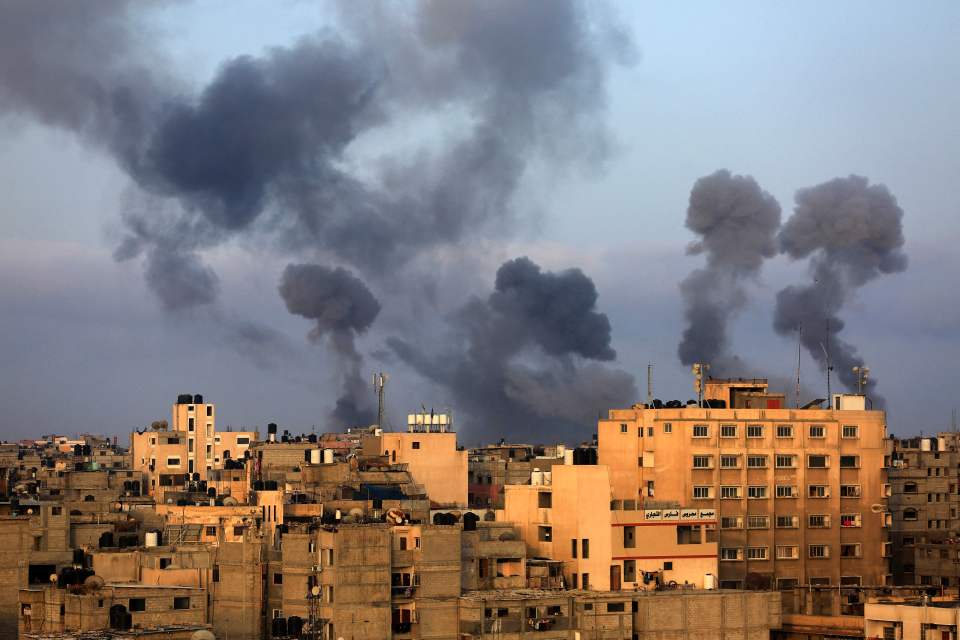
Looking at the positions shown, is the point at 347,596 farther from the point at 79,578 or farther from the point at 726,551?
the point at 726,551

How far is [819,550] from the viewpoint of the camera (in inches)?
5094

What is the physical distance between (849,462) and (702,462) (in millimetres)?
10131

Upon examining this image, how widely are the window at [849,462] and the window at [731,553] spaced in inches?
395

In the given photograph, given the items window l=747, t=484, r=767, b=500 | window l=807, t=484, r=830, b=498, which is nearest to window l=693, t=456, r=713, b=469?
window l=747, t=484, r=767, b=500

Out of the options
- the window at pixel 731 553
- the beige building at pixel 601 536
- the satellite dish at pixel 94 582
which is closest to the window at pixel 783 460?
the window at pixel 731 553

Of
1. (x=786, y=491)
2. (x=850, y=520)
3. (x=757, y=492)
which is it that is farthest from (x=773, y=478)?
(x=850, y=520)

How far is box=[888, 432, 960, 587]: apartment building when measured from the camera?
439ft

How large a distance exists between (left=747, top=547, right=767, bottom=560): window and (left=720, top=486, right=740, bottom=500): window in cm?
342

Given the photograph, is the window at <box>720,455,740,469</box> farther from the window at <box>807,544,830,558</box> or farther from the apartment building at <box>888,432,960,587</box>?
the apartment building at <box>888,432,960,587</box>

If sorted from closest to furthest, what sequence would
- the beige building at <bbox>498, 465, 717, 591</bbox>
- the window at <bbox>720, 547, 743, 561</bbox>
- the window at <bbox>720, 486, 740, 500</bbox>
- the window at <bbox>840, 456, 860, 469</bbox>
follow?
the beige building at <bbox>498, 465, 717, 591</bbox>, the window at <bbox>720, 547, 743, 561</bbox>, the window at <bbox>720, 486, 740, 500</bbox>, the window at <bbox>840, 456, 860, 469</bbox>

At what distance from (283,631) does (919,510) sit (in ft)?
259

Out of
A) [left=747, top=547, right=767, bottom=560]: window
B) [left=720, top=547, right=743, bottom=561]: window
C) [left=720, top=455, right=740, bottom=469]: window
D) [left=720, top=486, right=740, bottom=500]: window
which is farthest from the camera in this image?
[left=720, top=455, right=740, bottom=469]: window

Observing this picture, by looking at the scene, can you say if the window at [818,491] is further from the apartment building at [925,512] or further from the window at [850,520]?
the apartment building at [925,512]

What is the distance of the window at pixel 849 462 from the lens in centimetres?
13162
